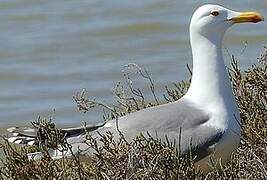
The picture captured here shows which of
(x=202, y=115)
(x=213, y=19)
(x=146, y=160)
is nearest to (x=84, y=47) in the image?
(x=213, y=19)

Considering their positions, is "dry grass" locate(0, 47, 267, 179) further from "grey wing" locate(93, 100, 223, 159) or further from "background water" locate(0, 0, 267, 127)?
"background water" locate(0, 0, 267, 127)

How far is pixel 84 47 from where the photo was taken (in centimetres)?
1234

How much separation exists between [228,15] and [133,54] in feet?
18.7

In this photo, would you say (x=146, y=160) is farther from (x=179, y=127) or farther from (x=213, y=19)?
(x=213, y=19)

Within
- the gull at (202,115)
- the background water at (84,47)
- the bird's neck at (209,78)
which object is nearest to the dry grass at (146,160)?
the gull at (202,115)

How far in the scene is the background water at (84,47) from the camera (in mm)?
10625

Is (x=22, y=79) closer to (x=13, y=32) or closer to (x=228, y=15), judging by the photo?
(x=13, y=32)

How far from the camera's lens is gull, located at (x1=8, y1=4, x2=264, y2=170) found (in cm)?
564

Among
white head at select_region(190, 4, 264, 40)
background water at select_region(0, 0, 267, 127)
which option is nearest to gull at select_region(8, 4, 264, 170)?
white head at select_region(190, 4, 264, 40)

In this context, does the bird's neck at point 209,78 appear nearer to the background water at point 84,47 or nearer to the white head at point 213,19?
the white head at point 213,19

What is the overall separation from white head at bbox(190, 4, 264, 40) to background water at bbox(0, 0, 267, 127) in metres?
3.16

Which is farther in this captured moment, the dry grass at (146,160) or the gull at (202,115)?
the gull at (202,115)

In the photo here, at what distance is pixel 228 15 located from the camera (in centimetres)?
607

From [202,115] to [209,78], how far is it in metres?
0.30
